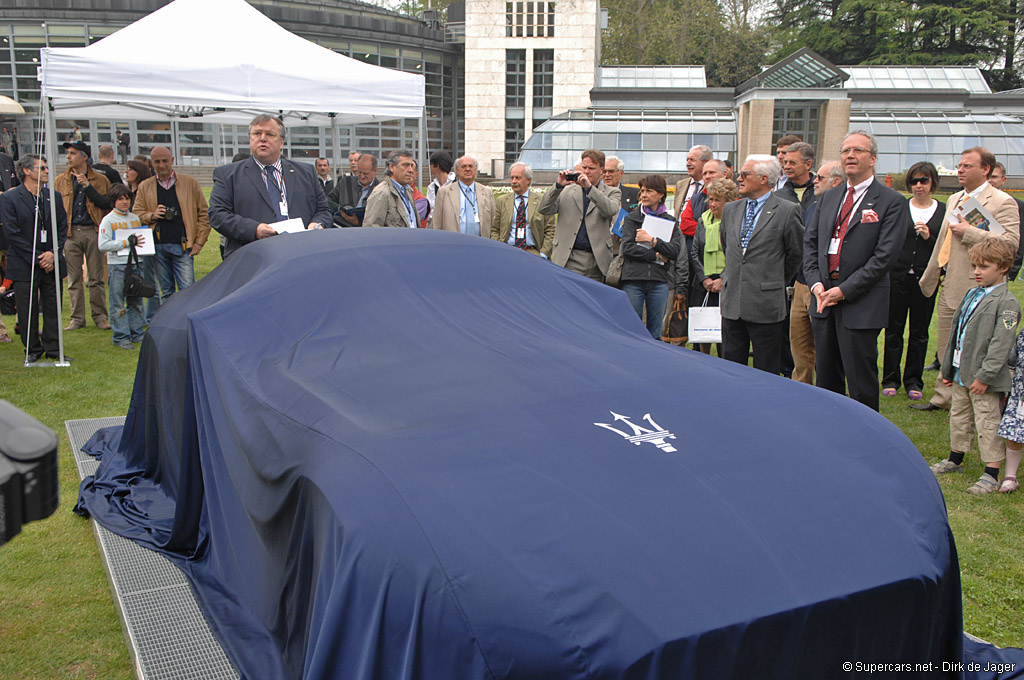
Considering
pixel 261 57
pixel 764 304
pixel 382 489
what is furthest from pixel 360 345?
pixel 261 57

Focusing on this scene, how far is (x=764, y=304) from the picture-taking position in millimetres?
5469

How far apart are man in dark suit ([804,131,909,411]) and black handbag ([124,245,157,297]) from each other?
6.34 meters

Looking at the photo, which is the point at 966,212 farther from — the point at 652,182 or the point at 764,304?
the point at 652,182

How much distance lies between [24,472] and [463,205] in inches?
258

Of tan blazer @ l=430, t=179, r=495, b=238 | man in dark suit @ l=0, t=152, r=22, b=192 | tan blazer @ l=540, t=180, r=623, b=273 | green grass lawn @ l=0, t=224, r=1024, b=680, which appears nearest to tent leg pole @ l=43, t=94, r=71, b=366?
green grass lawn @ l=0, t=224, r=1024, b=680

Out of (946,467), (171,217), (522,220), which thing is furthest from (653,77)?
(946,467)

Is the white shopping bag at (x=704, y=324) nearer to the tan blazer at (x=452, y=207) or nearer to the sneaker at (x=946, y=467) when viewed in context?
the sneaker at (x=946, y=467)

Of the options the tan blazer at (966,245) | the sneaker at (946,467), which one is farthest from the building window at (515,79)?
the sneaker at (946,467)

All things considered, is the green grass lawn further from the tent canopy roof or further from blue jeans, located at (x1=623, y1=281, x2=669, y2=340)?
the tent canopy roof

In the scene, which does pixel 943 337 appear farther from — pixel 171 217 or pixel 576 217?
pixel 171 217

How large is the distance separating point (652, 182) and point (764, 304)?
5.99 feet

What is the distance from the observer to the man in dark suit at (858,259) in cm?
497

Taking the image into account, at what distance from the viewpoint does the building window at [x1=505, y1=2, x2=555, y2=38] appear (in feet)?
122

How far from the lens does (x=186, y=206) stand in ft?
28.5
